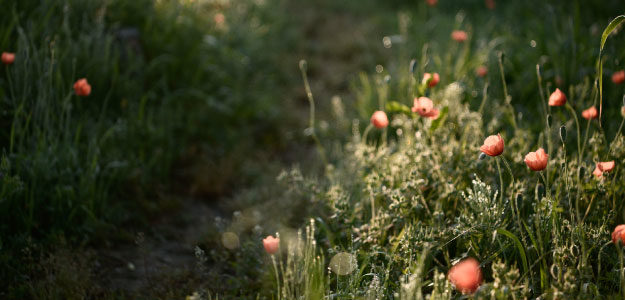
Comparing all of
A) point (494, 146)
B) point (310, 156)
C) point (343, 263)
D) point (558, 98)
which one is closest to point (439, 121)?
point (558, 98)

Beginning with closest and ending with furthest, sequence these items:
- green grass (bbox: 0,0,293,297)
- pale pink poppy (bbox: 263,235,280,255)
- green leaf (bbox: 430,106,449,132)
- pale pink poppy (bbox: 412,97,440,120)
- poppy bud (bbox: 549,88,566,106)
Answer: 1. pale pink poppy (bbox: 263,235,280,255)
2. poppy bud (bbox: 549,88,566,106)
3. pale pink poppy (bbox: 412,97,440,120)
4. green grass (bbox: 0,0,293,297)
5. green leaf (bbox: 430,106,449,132)

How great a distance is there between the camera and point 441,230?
2.04m

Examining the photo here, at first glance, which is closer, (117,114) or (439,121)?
(439,121)

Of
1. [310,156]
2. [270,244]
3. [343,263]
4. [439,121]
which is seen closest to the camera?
[270,244]

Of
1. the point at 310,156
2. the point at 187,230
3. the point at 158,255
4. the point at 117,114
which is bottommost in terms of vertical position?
the point at 158,255

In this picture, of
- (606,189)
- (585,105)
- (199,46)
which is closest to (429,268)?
(606,189)

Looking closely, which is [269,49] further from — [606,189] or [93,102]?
[606,189]

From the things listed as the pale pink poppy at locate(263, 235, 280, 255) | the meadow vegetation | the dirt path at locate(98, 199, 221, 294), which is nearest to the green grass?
the meadow vegetation

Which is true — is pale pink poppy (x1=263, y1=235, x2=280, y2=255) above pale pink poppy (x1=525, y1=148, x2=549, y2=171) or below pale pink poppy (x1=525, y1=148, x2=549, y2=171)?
below

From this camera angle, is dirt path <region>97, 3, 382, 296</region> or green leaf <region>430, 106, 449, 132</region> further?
green leaf <region>430, 106, 449, 132</region>

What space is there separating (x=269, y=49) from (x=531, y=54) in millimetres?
2386

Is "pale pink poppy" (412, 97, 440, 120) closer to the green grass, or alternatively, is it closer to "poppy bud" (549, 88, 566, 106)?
"poppy bud" (549, 88, 566, 106)

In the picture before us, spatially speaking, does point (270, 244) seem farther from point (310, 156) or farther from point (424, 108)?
point (310, 156)

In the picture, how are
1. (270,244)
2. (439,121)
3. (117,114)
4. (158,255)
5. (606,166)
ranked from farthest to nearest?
(117,114) → (439,121) → (158,255) → (606,166) → (270,244)
